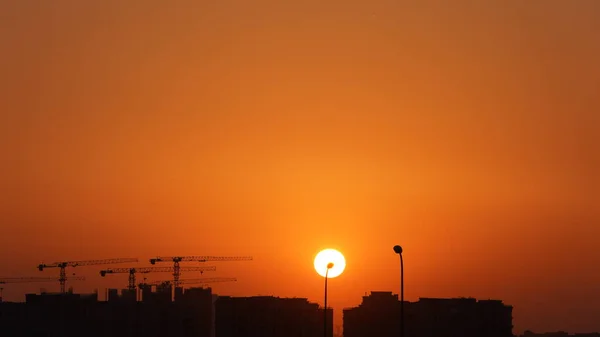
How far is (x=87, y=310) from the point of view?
124m

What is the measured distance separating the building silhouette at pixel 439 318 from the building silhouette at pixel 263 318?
614cm

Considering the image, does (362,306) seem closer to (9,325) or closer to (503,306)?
(503,306)

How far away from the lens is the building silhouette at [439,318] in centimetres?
12331

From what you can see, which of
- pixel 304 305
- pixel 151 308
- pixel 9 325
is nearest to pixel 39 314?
pixel 9 325

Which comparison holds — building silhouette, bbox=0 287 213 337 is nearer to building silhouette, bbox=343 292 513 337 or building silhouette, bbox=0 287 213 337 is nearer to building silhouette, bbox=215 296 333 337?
building silhouette, bbox=215 296 333 337

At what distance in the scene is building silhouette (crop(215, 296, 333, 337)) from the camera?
12612 cm

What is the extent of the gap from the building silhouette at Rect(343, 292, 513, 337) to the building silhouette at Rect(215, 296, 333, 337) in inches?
242

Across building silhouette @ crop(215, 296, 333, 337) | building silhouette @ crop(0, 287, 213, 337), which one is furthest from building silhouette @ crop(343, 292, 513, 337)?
building silhouette @ crop(0, 287, 213, 337)

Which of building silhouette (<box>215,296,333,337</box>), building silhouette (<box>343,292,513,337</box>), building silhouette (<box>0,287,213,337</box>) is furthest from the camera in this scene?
building silhouette (<box>215,296,333,337</box>)

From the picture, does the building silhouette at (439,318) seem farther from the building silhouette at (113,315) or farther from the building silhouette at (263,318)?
the building silhouette at (113,315)

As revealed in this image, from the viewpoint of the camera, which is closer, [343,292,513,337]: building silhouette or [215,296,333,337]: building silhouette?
[343,292,513,337]: building silhouette

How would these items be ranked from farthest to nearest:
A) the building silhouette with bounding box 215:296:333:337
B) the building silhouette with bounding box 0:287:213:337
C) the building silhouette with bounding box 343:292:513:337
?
the building silhouette with bounding box 215:296:333:337 → the building silhouette with bounding box 343:292:513:337 → the building silhouette with bounding box 0:287:213:337

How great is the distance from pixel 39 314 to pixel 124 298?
11.6m

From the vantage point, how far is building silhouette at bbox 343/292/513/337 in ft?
405
